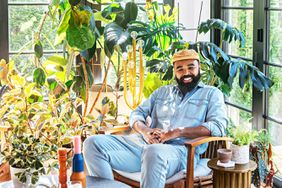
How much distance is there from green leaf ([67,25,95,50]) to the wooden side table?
1405mm

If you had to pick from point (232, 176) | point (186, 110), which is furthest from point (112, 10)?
point (232, 176)

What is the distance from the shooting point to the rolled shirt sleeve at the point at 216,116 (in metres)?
4.17

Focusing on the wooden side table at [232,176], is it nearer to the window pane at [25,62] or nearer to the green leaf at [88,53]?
the green leaf at [88,53]

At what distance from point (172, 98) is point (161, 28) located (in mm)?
719

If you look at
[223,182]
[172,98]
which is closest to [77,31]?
[172,98]

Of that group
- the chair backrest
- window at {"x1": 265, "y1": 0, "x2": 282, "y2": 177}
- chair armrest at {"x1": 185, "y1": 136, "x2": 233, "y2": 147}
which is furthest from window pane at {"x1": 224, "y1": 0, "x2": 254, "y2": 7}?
chair armrest at {"x1": 185, "y1": 136, "x2": 233, "y2": 147}

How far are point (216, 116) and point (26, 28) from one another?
2.18 meters

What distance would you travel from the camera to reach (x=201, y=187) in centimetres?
410

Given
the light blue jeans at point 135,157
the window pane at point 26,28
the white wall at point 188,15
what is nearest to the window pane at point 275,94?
the light blue jeans at point 135,157

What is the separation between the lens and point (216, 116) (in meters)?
4.22

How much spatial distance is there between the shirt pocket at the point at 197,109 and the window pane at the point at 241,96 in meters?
0.73

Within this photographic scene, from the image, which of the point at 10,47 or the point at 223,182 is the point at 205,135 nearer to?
the point at 223,182

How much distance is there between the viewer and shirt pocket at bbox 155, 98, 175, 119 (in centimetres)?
447

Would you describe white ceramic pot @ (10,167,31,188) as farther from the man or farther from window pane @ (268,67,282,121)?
window pane @ (268,67,282,121)
